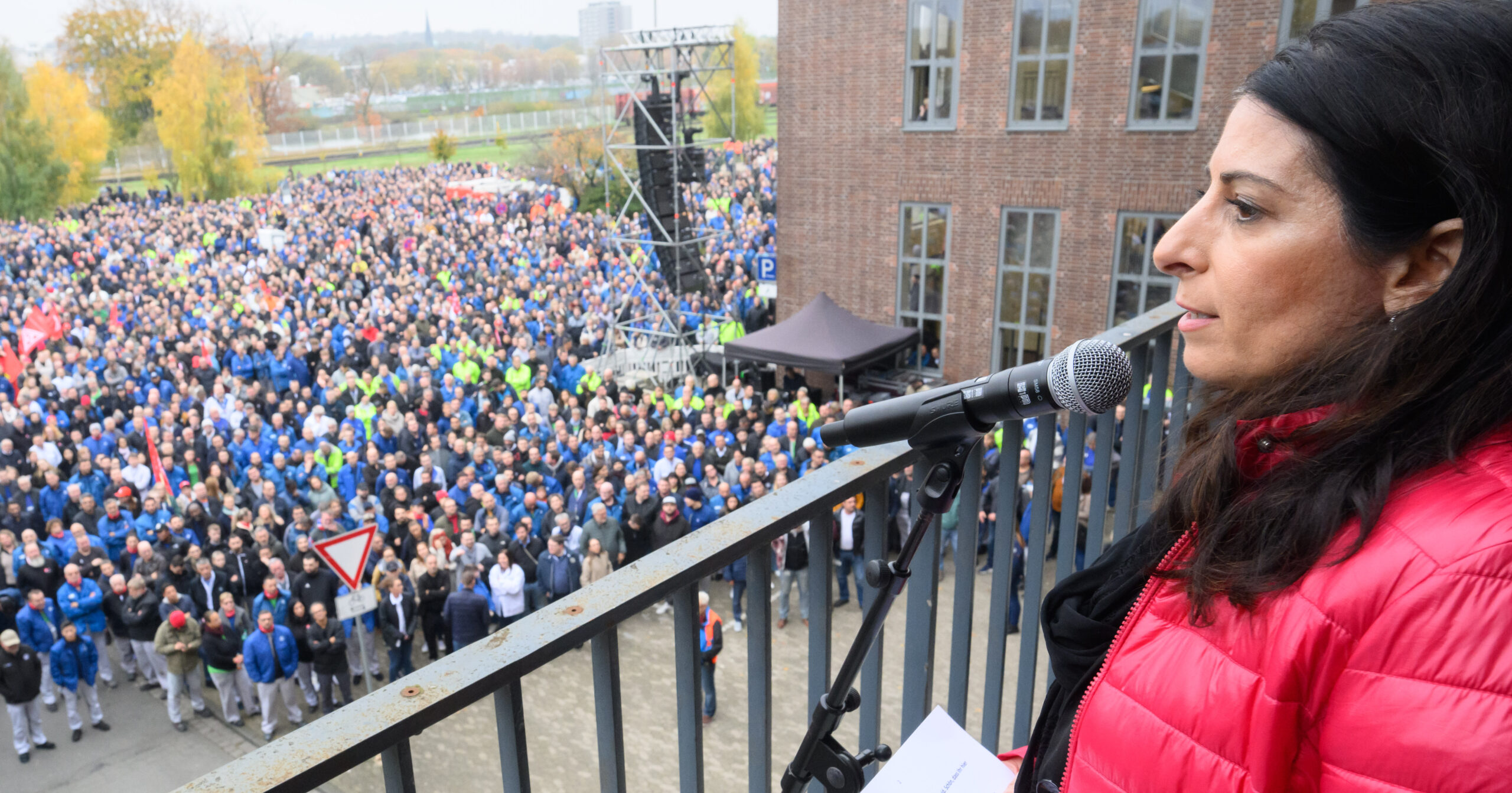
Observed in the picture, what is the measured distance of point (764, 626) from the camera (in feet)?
4.93


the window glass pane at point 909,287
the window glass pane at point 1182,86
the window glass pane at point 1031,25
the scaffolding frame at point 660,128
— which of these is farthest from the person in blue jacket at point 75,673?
the window glass pane at point 1182,86

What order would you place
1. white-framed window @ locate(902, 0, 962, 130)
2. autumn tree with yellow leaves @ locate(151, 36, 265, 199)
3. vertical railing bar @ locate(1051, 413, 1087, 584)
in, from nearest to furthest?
vertical railing bar @ locate(1051, 413, 1087, 584) < white-framed window @ locate(902, 0, 962, 130) < autumn tree with yellow leaves @ locate(151, 36, 265, 199)

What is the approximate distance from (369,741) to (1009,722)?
26.4ft

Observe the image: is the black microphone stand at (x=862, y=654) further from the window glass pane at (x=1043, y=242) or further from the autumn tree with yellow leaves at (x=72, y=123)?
the autumn tree with yellow leaves at (x=72, y=123)

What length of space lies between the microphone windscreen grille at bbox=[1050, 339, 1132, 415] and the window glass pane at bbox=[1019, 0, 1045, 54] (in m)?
16.0

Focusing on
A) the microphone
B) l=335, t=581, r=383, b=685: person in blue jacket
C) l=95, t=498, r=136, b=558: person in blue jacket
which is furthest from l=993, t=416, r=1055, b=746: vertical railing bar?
l=95, t=498, r=136, b=558: person in blue jacket

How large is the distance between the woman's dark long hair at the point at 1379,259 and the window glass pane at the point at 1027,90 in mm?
16099

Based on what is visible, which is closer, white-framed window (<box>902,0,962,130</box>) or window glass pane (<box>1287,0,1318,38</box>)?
window glass pane (<box>1287,0,1318,38</box>)

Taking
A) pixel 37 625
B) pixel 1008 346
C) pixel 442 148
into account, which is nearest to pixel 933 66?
pixel 1008 346

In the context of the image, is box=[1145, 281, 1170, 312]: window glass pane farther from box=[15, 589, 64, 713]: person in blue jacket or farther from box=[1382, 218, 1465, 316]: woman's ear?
box=[1382, 218, 1465, 316]: woman's ear

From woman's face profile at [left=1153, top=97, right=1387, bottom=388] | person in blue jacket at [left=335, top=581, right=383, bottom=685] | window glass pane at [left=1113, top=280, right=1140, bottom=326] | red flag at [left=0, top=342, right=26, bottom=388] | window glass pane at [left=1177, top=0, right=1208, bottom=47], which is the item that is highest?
window glass pane at [left=1177, top=0, right=1208, bottom=47]

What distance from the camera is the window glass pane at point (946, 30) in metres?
16.3

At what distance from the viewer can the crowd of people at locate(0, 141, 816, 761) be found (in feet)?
29.7

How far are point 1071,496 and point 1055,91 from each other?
49.1ft
